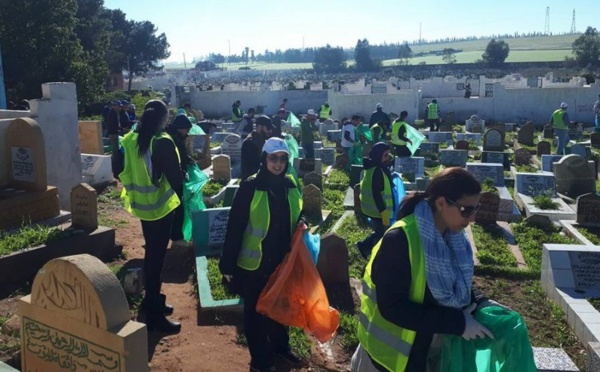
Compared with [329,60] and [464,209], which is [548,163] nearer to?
[464,209]

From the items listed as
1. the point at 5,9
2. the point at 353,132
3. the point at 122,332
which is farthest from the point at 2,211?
the point at 5,9

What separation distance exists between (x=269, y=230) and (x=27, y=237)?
11.6ft

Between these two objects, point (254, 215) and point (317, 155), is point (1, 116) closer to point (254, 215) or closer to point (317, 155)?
point (254, 215)

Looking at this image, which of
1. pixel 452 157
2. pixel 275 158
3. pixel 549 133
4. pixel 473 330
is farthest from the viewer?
pixel 549 133

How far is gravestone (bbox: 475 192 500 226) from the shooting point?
994 cm

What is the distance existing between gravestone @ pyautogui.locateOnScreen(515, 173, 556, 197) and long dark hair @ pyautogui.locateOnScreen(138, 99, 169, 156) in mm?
8863

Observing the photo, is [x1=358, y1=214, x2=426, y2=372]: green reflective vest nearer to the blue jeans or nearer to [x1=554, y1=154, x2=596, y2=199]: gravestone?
[x1=554, y1=154, x2=596, y2=199]: gravestone

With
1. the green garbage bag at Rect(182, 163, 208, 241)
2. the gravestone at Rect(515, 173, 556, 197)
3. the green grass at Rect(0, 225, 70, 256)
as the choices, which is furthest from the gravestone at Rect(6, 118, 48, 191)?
the gravestone at Rect(515, 173, 556, 197)

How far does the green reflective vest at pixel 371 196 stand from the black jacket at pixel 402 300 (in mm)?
4186

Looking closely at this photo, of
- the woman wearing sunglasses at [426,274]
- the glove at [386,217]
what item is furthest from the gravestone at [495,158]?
the woman wearing sunglasses at [426,274]

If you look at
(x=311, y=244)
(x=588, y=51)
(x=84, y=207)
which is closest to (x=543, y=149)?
(x=84, y=207)

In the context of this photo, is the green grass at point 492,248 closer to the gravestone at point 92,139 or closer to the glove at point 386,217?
the glove at point 386,217

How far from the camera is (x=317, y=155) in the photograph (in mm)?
17078

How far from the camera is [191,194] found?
7328 mm
